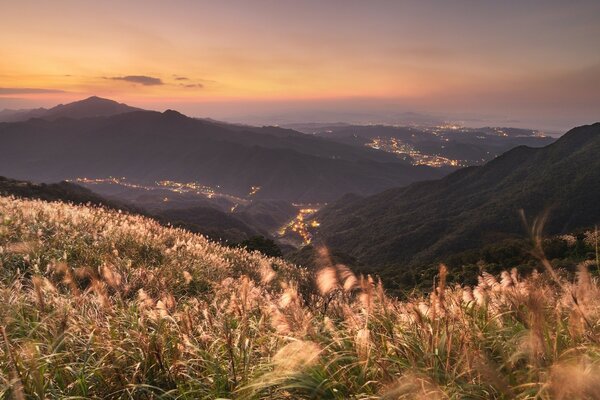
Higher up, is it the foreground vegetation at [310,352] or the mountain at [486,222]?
the foreground vegetation at [310,352]

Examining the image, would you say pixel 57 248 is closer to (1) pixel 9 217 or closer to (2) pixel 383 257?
(1) pixel 9 217

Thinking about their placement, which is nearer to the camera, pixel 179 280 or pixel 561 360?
pixel 561 360

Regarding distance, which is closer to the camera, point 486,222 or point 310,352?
point 310,352

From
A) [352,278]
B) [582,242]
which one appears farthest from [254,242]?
[352,278]

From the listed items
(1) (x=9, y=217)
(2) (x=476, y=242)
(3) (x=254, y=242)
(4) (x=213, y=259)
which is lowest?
(2) (x=476, y=242)

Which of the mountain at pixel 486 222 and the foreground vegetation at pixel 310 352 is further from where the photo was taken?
the mountain at pixel 486 222

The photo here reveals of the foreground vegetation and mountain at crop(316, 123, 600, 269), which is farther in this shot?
mountain at crop(316, 123, 600, 269)

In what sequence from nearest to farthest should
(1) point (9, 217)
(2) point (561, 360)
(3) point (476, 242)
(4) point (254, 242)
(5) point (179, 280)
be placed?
(2) point (561, 360)
(5) point (179, 280)
(1) point (9, 217)
(4) point (254, 242)
(3) point (476, 242)

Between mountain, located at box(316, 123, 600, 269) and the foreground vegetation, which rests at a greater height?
the foreground vegetation

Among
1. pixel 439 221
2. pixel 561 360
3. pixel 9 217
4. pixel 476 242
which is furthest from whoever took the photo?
pixel 439 221

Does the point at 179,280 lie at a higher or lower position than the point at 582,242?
higher

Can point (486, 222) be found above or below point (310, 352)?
below
